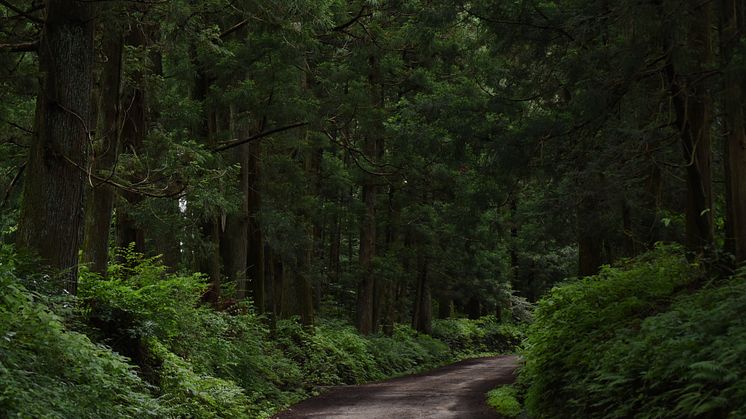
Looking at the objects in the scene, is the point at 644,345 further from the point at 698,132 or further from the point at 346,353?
the point at 346,353

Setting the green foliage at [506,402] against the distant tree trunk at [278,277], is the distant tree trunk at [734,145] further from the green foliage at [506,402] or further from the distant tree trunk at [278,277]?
the distant tree trunk at [278,277]

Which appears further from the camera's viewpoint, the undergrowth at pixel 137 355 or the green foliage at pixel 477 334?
the green foliage at pixel 477 334

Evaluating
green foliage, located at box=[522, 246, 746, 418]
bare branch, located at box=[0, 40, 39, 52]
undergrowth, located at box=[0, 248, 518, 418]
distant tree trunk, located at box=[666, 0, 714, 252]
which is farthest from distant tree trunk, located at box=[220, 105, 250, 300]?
distant tree trunk, located at box=[666, 0, 714, 252]

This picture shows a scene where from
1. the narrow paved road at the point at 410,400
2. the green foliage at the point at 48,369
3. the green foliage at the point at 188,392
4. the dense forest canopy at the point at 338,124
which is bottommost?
the narrow paved road at the point at 410,400

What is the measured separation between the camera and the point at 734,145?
32.0ft

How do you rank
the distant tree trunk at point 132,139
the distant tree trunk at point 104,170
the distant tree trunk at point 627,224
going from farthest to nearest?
the distant tree trunk at point 627,224 → the distant tree trunk at point 132,139 → the distant tree trunk at point 104,170

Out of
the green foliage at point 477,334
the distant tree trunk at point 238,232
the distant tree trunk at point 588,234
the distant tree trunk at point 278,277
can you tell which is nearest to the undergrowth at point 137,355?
the distant tree trunk at point 238,232

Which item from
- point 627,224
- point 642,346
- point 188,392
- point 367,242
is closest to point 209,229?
point 188,392

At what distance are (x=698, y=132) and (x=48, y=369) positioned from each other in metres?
9.31

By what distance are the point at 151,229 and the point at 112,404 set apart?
6.26m

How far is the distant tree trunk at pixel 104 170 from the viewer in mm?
10914

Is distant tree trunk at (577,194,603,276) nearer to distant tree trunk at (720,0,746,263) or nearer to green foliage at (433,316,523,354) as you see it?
distant tree trunk at (720,0,746,263)

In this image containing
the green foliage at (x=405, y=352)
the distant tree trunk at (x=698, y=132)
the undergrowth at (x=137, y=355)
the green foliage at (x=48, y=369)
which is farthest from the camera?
the green foliage at (x=405, y=352)

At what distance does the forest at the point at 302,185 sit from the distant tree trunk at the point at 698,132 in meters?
0.04
